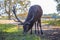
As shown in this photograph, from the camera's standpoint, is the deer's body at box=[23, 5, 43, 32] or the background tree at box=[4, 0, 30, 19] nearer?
the deer's body at box=[23, 5, 43, 32]

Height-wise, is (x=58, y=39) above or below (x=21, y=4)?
below

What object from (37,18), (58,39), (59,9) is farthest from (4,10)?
(58,39)

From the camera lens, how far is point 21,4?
2569 cm

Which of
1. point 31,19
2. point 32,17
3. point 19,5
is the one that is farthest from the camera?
point 19,5

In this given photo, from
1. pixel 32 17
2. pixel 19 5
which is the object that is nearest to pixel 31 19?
pixel 32 17

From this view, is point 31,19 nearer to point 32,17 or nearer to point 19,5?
point 32,17

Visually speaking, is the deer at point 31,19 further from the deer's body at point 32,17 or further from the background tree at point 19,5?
the background tree at point 19,5

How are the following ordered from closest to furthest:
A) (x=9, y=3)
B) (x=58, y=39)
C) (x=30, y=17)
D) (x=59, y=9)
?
1. (x=58, y=39)
2. (x=30, y=17)
3. (x=59, y=9)
4. (x=9, y=3)

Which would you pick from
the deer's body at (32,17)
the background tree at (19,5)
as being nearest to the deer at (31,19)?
the deer's body at (32,17)

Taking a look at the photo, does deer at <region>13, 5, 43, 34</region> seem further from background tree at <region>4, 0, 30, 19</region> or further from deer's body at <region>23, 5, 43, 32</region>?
background tree at <region>4, 0, 30, 19</region>

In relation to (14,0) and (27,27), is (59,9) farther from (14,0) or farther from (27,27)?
(14,0)

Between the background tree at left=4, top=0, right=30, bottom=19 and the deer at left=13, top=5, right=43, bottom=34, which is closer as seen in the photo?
the deer at left=13, top=5, right=43, bottom=34

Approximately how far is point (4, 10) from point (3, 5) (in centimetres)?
71

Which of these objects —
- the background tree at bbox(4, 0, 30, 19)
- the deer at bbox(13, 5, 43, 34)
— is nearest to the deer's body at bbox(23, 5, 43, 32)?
the deer at bbox(13, 5, 43, 34)
